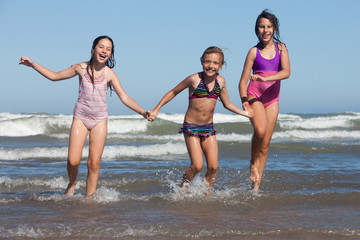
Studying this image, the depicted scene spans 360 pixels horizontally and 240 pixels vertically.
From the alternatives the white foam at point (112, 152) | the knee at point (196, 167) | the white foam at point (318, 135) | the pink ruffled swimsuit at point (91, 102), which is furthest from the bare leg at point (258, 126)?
the white foam at point (318, 135)

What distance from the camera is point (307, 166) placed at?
1018 cm

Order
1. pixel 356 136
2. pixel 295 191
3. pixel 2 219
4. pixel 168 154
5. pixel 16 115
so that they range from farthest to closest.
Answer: pixel 16 115 < pixel 356 136 < pixel 168 154 < pixel 295 191 < pixel 2 219

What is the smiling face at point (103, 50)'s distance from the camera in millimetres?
6215

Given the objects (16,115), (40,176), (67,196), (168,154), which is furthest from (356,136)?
(16,115)

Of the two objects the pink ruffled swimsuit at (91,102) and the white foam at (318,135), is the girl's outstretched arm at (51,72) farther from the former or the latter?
the white foam at (318,135)

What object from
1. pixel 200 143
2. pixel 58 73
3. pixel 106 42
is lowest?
pixel 200 143

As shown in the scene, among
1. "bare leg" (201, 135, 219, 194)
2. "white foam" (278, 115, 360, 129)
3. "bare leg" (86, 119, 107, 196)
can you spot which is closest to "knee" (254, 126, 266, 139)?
"bare leg" (201, 135, 219, 194)

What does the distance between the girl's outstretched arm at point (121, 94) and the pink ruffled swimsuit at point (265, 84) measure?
1.59 metres

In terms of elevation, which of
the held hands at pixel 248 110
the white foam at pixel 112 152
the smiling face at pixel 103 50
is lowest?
the white foam at pixel 112 152

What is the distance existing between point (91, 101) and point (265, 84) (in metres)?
2.35

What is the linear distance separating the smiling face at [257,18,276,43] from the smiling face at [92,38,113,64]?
2.04 meters

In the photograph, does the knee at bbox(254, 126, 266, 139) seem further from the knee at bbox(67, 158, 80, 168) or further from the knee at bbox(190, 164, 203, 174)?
the knee at bbox(67, 158, 80, 168)

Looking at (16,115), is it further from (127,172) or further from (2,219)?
(2,219)

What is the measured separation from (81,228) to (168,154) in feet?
27.4
